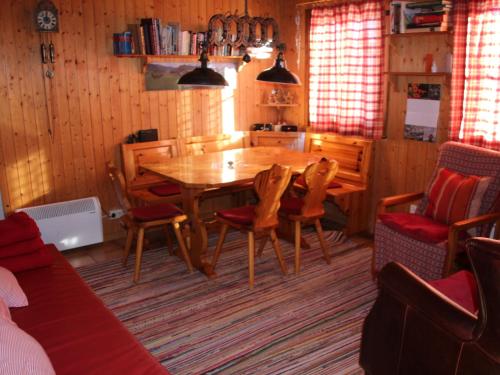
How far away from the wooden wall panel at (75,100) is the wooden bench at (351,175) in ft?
5.20

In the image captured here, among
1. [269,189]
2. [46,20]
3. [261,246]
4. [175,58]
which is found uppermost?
[46,20]

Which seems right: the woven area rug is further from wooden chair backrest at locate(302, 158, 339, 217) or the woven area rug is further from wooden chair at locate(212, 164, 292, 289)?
wooden chair backrest at locate(302, 158, 339, 217)

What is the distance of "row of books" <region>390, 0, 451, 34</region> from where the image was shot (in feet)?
13.0

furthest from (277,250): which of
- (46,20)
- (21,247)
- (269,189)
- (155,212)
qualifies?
(46,20)

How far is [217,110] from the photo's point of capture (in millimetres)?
5316

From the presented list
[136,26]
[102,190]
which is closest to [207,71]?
[136,26]

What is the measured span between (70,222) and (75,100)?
3.50 feet

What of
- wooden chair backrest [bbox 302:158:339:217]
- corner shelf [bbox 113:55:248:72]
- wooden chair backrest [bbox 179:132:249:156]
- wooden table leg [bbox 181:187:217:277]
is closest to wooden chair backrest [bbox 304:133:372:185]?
wooden chair backrest [bbox 179:132:249:156]

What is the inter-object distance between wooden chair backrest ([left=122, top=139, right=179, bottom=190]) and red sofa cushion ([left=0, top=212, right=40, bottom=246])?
1601 mm

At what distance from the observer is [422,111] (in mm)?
4422

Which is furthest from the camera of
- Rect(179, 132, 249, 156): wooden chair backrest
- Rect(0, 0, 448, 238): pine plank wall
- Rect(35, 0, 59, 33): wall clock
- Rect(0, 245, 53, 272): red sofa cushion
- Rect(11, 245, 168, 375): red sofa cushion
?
Rect(179, 132, 249, 156): wooden chair backrest

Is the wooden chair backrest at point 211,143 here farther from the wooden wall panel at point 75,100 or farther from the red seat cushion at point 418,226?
the red seat cushion at point 418,226

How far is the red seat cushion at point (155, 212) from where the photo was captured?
12.6 ft

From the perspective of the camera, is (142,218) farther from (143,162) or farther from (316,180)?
(316,180)
